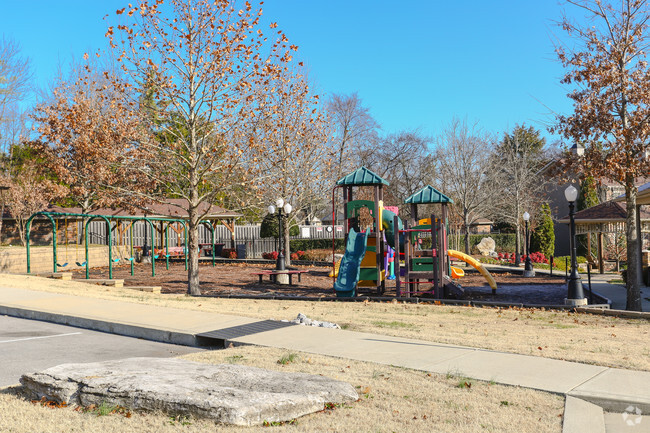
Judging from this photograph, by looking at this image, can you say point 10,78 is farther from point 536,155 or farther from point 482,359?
point 536,155

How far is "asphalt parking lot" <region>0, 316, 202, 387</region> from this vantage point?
7203 mm

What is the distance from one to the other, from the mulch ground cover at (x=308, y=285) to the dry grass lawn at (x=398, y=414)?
9.63 m

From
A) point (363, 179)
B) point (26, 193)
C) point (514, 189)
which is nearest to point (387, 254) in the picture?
point (363, 179)

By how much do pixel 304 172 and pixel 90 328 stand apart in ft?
69.4

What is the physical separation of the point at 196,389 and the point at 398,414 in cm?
176

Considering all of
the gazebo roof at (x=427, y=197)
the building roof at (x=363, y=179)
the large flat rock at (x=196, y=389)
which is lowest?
the large flat rock at (x=196, y=389)

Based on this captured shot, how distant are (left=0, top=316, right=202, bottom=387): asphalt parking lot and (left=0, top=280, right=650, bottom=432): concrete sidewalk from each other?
1.19 ft

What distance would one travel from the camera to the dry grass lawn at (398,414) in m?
4.54

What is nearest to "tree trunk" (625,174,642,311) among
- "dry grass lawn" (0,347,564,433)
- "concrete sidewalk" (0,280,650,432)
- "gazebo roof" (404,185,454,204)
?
"gazebo roof" (404,185,454,204)

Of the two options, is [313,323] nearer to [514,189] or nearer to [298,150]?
[298,150]

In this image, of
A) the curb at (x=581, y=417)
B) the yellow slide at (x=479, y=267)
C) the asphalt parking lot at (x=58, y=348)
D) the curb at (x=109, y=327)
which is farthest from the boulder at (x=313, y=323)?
the yellow slide at (x=479, y=267)

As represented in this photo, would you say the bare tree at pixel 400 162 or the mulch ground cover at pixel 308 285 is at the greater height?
the bare tree at pixel 400 162

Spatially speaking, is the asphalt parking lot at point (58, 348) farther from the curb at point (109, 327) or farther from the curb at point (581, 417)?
the curb at point (581, 417)

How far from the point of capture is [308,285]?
20.5 metres
